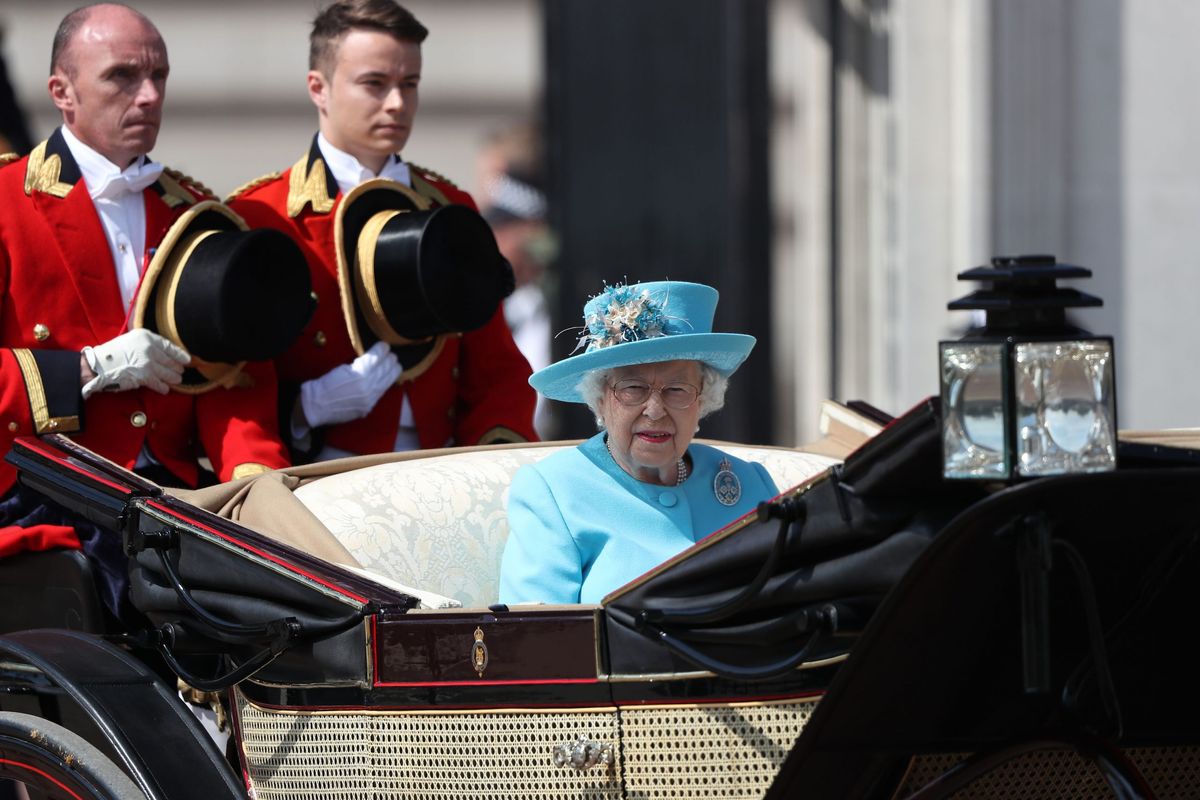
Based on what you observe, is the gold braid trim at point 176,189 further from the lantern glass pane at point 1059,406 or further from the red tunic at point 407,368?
the lantern glass pane at point 1059,406

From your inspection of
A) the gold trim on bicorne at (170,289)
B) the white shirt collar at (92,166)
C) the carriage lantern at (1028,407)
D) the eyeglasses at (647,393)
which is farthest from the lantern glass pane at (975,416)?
the white shirt collar at (92,166)

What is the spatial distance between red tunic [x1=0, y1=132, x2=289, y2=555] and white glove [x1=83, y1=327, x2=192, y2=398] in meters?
0.04

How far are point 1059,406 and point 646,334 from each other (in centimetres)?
110

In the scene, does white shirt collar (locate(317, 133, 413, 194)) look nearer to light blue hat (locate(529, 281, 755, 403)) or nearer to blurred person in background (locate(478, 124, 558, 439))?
light blue hat (locate(529, 281, 755, 403))

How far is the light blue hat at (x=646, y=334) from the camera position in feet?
9.83

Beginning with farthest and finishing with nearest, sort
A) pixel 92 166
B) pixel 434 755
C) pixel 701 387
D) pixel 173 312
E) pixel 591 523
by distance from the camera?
pixel 92 166 → pixel 173 312 → pixel 701 387 → pixel 591 523 → pixel 434 755

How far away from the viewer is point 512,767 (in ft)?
7.99

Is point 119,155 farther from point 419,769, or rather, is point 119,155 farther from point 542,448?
point 419,769

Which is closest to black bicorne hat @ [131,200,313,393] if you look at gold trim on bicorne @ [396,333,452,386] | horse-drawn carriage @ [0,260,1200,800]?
gold trim on bicorne @ [396,333,452,386]

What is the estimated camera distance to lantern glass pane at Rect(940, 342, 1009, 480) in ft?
6.66

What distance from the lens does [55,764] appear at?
2719 millimetres

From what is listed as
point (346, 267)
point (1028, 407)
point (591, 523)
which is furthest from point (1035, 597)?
point (346, 267)

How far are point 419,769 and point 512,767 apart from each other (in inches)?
5.3

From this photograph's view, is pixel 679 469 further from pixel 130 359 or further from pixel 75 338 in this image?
pixel 75 338
